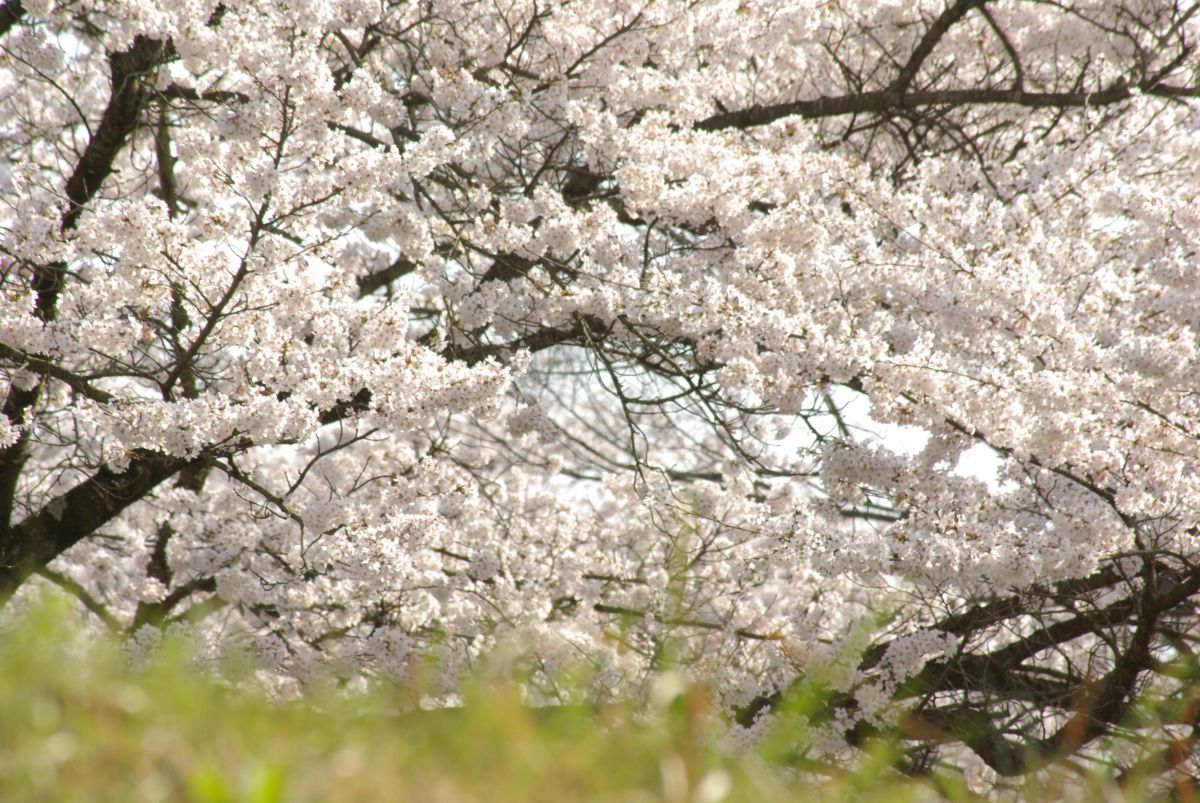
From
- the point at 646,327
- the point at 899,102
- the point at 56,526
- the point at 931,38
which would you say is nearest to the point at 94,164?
the point at 56,526

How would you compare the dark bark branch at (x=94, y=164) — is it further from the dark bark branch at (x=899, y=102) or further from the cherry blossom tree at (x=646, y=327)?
the dark bark branch at (x=899, y=102)

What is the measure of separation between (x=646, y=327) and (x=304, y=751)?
5647 mm

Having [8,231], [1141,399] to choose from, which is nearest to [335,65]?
[8,231]

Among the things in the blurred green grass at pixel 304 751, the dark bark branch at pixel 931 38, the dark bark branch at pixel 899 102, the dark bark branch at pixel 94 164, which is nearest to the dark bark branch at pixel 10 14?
the dark bark branch at pixel 94 164

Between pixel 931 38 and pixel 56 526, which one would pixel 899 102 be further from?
pixel 56 526

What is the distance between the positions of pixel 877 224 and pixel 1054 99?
8.62 feet

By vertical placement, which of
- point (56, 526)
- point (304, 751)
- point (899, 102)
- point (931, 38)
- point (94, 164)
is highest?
point (931, 38)

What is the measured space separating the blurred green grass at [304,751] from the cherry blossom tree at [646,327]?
1083mm

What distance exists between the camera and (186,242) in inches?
211

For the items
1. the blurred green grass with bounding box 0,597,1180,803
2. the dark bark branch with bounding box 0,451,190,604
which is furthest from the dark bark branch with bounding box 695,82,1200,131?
the blurred green grass with bounding box 0,597,1180,803

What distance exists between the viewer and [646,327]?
696cm

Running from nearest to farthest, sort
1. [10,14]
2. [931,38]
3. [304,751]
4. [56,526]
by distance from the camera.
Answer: [304,751], [10,14], [56,526], [931,38]

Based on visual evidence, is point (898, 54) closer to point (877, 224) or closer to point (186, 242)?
point (877, 224)

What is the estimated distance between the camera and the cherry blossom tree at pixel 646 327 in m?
5.40
